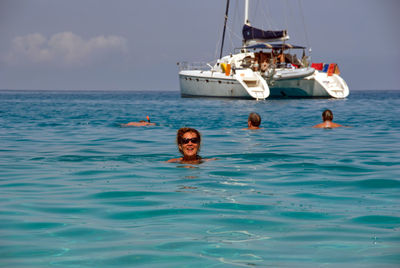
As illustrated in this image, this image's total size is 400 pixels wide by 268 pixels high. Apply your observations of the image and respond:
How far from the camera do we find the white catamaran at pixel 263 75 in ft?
126

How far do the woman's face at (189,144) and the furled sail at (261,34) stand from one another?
3539cm

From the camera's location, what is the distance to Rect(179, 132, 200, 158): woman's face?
8117 mm

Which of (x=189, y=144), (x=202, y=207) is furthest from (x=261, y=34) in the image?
(x=202, y=207)

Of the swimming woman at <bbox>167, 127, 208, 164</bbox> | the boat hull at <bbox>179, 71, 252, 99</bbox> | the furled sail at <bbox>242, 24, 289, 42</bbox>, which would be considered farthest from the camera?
the furled sail at <bbox>242, 24, 289, 42</bbox>

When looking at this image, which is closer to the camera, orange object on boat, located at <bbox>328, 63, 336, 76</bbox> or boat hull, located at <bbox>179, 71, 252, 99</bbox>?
boat hull, located at <bbox>179, 71, 252, 99</bbox>

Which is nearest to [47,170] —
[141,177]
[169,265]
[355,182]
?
[141,177]

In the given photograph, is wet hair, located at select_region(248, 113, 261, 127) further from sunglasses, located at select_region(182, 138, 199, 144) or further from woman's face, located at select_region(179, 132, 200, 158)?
sunglasses, located at select_region(182, 138, 199, 144)

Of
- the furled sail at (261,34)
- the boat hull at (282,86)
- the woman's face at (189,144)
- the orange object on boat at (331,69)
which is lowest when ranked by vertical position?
the woman's face at (189,144)

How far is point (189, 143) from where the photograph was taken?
8281 millimetres

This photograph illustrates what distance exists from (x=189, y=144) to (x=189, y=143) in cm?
2

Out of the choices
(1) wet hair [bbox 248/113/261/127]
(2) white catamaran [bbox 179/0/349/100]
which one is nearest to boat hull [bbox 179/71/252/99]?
(2) white catamaran [bbox 179/0/349/100]

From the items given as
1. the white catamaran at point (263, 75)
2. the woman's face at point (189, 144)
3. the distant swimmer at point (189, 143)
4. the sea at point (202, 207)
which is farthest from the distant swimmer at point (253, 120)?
the white catamaran at point (263, 75)

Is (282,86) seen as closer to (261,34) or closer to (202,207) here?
(261,34)

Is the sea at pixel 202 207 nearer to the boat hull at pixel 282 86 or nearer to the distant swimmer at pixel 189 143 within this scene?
the distant swimmer at pixel 189 143
